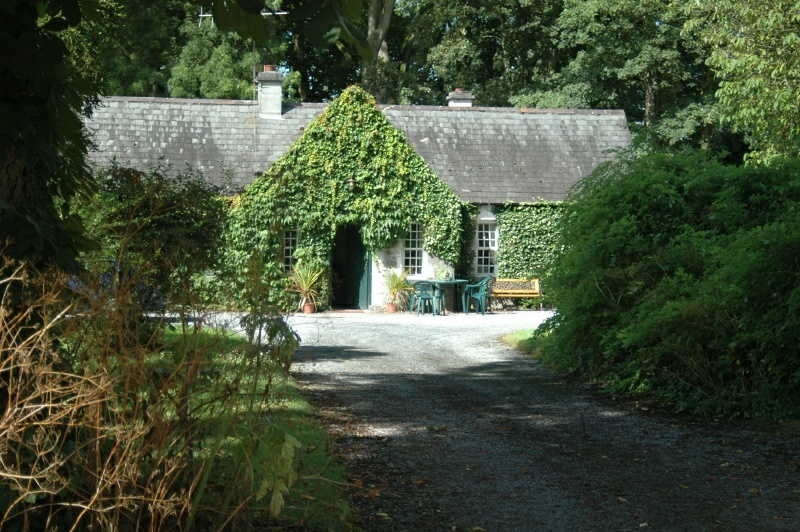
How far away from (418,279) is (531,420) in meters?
17.3

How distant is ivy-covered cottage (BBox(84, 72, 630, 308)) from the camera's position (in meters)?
26.0

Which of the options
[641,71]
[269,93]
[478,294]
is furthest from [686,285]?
[641,71]

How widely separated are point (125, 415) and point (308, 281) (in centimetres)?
2073

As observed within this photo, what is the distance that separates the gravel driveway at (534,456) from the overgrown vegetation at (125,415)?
122cm

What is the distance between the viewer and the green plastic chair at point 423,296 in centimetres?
2514

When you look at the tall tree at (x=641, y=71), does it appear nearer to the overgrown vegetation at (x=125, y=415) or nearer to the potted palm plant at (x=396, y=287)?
the potted palm plant at (x=396, y=287)

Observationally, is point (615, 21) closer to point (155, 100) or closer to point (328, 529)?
point (155, 100)

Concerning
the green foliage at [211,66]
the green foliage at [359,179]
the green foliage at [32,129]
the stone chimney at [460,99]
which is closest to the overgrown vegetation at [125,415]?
the green foliage at [32,129]

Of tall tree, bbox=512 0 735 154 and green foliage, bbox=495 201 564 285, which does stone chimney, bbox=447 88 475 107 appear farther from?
tall tree, bbox=512 0 735 154

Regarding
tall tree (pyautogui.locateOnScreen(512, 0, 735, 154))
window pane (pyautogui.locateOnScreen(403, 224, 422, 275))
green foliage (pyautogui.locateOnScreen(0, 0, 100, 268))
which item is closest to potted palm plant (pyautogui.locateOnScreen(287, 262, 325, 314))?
window pane (pyautogui.locateOnScreen(403, 224, 422, 275))

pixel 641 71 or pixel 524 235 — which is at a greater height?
pixel 641 71

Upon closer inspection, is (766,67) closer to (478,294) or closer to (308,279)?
(478,294)

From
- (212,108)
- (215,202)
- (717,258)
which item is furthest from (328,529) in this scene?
(212,108)

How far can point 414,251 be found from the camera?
88.6ft
